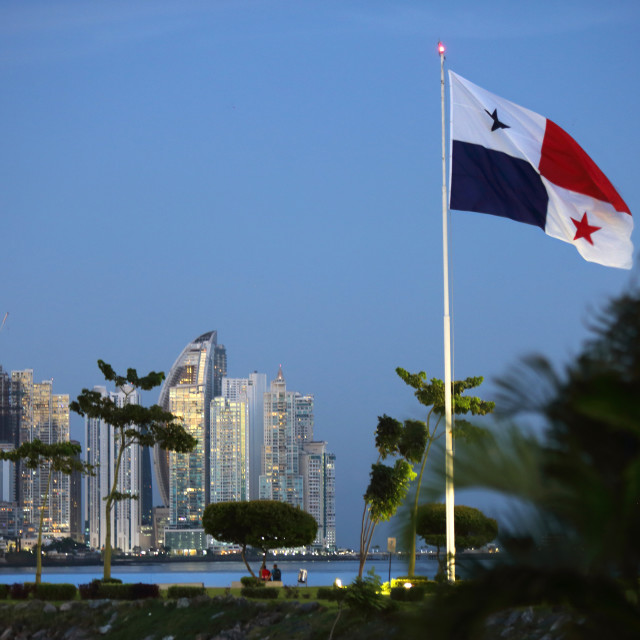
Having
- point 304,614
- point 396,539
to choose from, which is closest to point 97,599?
point 304,614

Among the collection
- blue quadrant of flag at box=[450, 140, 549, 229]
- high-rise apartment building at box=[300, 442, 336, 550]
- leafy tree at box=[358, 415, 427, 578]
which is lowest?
high-rise apartment building at box=[300, 442, 336, 550]

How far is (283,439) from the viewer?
194m

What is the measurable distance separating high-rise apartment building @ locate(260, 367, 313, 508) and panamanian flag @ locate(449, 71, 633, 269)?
172 metres

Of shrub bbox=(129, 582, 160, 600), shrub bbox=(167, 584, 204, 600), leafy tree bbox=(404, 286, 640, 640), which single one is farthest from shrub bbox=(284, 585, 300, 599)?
leafy tree bbox=(404, 286, 640, 640)

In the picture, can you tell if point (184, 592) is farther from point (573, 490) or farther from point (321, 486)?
point (321, 486)

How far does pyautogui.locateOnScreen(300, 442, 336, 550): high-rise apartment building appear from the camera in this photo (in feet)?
613

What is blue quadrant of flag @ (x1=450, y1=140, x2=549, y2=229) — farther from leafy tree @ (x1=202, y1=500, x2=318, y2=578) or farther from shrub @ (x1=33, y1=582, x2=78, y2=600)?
leafy tree @ (x1=202, y1=500, x2=318, y2=578)

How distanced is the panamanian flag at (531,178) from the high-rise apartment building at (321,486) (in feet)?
552

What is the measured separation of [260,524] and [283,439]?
493ft

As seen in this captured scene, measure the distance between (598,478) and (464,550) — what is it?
969 millimetres

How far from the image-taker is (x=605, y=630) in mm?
4180

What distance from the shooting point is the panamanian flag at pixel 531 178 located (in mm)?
17891

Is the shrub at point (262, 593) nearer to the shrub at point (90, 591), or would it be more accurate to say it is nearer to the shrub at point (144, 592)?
the shrub at point (144, 592)

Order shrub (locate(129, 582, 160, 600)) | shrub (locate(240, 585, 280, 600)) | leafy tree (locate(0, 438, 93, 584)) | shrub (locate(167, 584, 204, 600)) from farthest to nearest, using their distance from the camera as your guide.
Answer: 1. leafy tree (locate(0, 438, 93, 584))
2. shrub (locate(129, 582, 160, 600))
3. shrub (locate(167, 584, 204, 600))
4. shrub (locate(240, 585, 280, 600))
